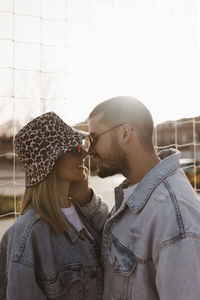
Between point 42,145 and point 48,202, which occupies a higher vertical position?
point 42,145

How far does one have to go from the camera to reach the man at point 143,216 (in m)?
0.91

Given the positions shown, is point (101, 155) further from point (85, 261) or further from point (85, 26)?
point (85, 26)

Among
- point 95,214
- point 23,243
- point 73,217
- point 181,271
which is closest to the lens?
point 181,271

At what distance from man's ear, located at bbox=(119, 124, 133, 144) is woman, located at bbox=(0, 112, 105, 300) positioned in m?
0.22

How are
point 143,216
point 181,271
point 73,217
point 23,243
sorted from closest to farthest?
point 181,271, point 143,216, point 23,243, point 73,217

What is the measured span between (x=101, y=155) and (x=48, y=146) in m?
0.21

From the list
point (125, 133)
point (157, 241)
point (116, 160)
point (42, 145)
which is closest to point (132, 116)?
point (125, 133)

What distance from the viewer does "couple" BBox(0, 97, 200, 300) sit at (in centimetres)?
95

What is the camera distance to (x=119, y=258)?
1140mm

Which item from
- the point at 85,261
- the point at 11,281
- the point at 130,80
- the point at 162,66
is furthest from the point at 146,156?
the point at 162,66

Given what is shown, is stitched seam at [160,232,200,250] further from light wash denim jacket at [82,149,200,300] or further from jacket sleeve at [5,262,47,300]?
jacket sleeve at [5,262,47,300]

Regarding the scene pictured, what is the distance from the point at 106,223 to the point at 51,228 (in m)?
0.22

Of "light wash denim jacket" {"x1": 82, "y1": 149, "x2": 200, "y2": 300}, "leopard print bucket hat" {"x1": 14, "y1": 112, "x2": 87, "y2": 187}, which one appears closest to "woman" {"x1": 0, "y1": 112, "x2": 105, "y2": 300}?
"leopard print bucket hat" {"x1": 14, "y1": 112, "x2": 87, "y2": 187}

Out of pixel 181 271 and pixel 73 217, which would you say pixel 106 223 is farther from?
pixel 181 271
